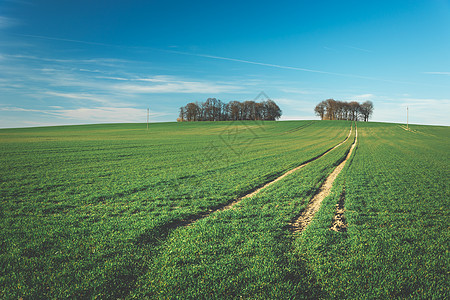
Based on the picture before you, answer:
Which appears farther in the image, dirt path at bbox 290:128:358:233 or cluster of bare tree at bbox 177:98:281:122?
cluster of bare tree at bbox 177:98:281:122

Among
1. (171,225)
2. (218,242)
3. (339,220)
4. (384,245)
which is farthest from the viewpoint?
(339,220)

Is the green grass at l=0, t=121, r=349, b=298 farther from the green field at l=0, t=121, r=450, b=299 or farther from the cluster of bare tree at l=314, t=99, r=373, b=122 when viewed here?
the cluster of bare tree at l=314, t=99, r=373, b=122

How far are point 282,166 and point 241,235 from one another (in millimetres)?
12473

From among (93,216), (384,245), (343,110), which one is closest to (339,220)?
(384,245)

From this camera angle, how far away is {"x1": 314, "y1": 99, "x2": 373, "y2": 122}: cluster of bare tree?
125562 millimetres

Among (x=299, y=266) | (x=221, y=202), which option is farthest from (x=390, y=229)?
(x=221, y=202)

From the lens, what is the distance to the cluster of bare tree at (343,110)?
412ft

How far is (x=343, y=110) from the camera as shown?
416ft

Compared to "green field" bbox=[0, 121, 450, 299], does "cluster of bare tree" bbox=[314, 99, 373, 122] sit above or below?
above

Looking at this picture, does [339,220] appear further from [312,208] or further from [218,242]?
[218,242]

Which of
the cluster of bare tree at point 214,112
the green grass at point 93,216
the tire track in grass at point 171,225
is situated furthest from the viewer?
the cluster of bare tree at point 214,112

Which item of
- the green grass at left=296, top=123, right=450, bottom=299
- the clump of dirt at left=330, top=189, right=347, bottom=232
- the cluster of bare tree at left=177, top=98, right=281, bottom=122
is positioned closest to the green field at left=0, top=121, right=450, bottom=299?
the green grass at left=296, top=123, right=450, bottom=299

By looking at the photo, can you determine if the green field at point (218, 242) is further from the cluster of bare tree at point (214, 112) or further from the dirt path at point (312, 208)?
the cluster of bare tree at point (214, 112)

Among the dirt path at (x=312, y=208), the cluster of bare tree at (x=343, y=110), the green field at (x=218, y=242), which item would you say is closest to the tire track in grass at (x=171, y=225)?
the green field at (x=218, y=242)
